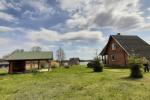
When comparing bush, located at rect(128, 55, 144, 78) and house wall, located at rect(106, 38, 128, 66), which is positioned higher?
house wall, located at rect(106, 38, 128, 66)

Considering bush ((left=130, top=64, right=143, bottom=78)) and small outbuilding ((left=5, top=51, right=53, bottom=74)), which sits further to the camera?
small outbuilding ((left=5, top=51, right=53, bottom=74))

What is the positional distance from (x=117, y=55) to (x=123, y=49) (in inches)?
157

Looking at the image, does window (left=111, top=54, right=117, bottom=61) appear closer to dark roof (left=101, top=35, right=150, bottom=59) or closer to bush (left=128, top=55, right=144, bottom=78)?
dark roof (left=101, top=35, right=150, bottom=59)

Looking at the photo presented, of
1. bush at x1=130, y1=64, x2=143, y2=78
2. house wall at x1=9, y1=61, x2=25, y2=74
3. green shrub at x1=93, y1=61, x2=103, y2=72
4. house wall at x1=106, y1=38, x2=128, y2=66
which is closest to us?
bush at x1=130, y1=64, x2=143, y2=78

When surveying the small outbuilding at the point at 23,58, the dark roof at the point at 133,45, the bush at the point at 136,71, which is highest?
the dark roof at the point at 133,45

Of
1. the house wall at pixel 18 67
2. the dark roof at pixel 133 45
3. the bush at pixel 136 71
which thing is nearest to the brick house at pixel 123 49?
the dark roof at pixel 133 45

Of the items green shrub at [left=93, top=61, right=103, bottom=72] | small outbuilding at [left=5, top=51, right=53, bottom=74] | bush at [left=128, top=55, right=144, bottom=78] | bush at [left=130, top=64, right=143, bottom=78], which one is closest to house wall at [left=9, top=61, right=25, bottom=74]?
small outbuilding at [left=5, top=51, right=53, bottom=74]

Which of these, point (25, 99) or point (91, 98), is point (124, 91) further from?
point (25, 99)

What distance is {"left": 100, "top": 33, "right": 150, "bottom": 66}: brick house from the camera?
128ft

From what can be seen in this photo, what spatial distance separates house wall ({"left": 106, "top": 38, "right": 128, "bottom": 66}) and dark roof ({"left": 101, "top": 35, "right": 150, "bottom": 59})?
3.44ft

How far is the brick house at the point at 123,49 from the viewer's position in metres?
38.9

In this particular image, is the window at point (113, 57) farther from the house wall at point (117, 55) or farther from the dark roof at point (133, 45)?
the dark roof at point (133, 45)

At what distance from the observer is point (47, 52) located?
4250cm

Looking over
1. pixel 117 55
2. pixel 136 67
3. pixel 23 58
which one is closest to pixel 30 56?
pixel 23 58
